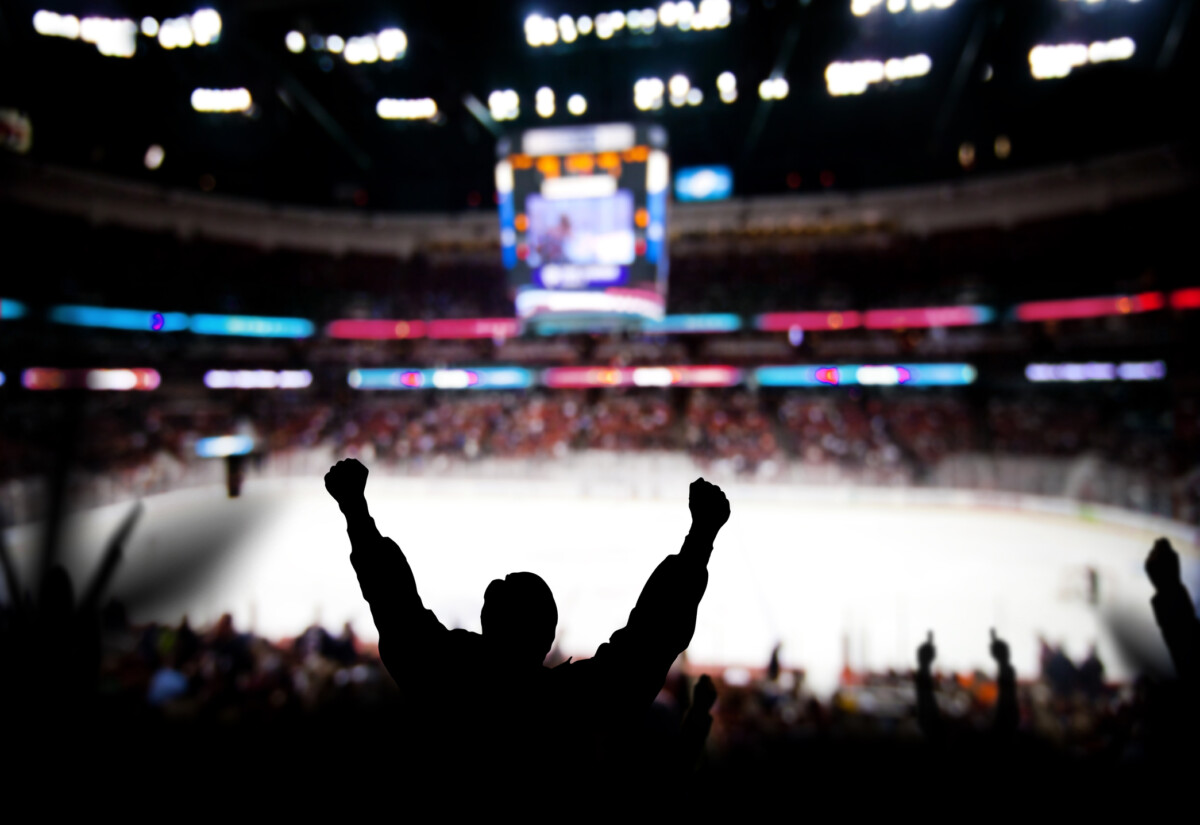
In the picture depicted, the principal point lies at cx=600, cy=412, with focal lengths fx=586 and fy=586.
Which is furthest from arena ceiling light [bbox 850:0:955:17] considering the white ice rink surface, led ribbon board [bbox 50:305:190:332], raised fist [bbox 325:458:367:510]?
led ribbon board [bbox 50:305:190:332]

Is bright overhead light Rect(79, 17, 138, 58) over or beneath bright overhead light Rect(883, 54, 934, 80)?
beneath

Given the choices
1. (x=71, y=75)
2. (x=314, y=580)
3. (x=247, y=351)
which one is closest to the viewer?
(x=71, y=75)

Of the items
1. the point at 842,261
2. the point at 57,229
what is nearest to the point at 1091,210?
the point at 842,261

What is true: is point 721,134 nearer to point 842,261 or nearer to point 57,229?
point 842,261

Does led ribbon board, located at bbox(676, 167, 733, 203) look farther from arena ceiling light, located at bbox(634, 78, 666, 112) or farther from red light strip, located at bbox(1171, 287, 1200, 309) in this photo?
Answer: red light strip, located at bbox(1171, 287, 1200, 309)

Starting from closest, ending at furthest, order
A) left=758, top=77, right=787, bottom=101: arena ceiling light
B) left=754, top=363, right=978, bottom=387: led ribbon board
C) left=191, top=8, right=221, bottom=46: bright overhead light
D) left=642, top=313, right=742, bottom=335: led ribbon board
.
→ left=191, top=8, right=221, bottom=46: bright overhead light → left=758, top=77, right=787, bottom=101: arena ceiling light → left=754, top=363, right=978, bottom=387: led ribbon board → left=642, top=313, right=742, bottom=335: led ribbon board

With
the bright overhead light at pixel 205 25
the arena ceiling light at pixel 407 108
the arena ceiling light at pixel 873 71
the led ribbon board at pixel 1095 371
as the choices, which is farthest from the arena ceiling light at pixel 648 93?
the led ribbon board at pixel 1095 371

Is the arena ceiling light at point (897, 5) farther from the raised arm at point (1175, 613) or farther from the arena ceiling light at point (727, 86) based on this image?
the raised arm at point (1175, 613)
